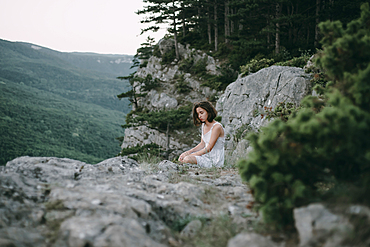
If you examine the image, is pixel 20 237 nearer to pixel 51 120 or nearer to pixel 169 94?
pixel 169 94

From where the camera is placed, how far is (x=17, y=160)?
3402 millimetres

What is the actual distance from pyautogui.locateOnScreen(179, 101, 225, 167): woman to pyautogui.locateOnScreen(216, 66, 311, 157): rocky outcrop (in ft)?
4.50

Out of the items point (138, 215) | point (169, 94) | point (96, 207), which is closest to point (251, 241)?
point (138, 215)

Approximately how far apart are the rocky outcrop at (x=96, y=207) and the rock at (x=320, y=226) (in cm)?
62

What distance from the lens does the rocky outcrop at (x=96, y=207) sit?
1656 mm

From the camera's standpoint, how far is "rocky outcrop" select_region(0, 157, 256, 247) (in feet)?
5.43

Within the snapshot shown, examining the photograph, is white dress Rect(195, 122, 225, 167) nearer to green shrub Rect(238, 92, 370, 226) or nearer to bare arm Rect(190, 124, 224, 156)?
bare arm Rect(190, 124, 224, 156)

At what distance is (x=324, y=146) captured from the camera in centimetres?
157

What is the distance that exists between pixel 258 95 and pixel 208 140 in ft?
15.9

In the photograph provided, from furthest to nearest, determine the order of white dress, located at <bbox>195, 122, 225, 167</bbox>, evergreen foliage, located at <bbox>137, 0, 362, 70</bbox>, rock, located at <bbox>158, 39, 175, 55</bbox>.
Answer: rock, located at <bbox>158, 39, 175, 55</bbox> < evergreen foliage, located at <bbox>137, 0, 362, 70</bbox> < white dress, located at <bbox>195, 122, 225, 167</bbox>

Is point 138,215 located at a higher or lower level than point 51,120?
higher

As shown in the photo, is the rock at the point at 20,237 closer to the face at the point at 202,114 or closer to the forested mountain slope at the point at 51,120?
the face at the point at 202,114

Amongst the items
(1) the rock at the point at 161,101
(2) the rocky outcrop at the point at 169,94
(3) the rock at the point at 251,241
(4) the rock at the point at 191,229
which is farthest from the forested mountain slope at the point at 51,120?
(3) the rock at the point at 251,241

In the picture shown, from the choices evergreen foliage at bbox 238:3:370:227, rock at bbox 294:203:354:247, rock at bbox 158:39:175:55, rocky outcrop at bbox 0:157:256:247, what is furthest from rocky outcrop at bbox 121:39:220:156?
rock at bbox 294:203:354:247
